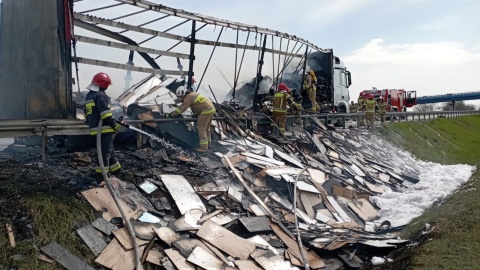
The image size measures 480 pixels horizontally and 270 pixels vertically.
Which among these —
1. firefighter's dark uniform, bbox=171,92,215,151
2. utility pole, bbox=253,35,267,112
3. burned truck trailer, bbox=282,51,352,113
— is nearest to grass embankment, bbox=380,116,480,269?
firefighter's dark uniform, bbox=171,92,215,151

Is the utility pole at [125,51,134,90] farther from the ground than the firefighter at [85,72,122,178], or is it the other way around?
the utility pole at [125,51,134,90]

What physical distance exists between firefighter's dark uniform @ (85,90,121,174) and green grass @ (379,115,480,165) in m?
13.9

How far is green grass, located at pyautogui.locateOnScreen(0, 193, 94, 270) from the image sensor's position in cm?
475

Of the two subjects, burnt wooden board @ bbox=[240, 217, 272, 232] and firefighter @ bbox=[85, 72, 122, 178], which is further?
firefighter @ bbox=[85, 72, 122, 178]

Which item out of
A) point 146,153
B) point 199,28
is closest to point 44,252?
point 146,153

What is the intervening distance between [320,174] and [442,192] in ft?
10.9

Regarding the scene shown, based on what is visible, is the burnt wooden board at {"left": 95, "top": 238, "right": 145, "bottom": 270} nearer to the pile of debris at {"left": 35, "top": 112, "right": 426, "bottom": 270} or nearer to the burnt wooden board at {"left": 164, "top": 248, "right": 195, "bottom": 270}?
the pile of debris at {"left": 35, "top": 112, "right": 426, "bottom": 270}

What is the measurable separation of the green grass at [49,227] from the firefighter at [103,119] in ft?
3.41

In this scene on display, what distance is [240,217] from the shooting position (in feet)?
21.7

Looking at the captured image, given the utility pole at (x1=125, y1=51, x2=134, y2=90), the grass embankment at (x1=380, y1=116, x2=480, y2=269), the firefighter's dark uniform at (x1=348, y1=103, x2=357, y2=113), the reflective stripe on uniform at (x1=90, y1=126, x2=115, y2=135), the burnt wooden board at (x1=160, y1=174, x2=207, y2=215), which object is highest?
the utility pole at (x1=125, y1=51, x2=134, y2=90)

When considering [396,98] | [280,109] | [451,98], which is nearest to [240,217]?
[280,109]

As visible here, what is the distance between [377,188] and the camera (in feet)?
35.7

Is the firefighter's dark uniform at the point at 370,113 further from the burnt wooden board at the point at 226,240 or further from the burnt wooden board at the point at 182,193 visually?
the burnt wooden board at the point at 226,240

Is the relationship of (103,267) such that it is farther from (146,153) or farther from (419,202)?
(419,202)
